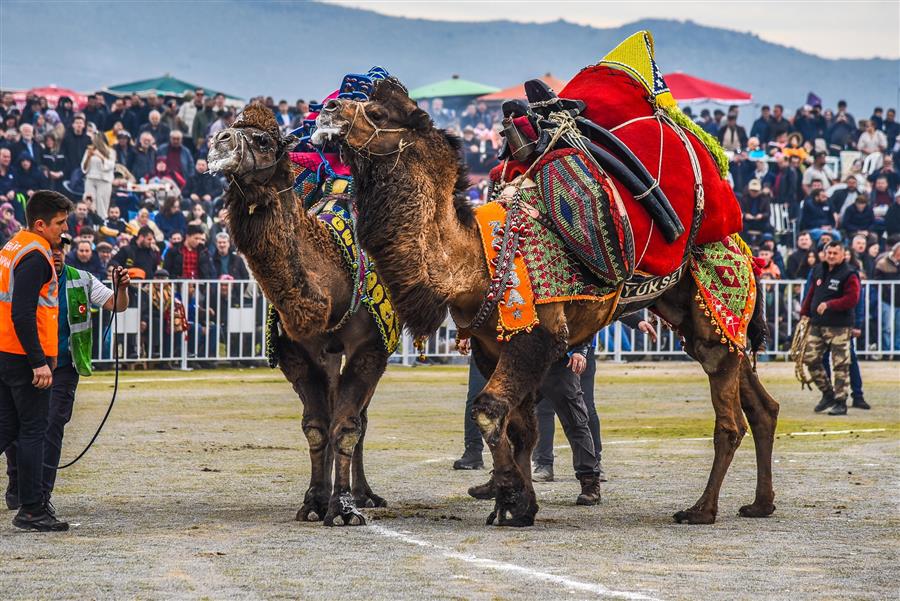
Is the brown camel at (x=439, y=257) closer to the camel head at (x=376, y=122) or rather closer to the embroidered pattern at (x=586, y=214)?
the camel head at (x=376, y=122)

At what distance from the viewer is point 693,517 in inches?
410

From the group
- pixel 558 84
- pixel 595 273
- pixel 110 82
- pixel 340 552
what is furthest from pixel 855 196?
pixel 110 82

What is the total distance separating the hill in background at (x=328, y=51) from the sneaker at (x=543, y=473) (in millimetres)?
43801

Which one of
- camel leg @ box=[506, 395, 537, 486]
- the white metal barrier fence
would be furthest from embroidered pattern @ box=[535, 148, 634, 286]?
the white metal barrier fence

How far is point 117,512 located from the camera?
35.1 ft

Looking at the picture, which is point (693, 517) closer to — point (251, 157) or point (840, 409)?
point (251, 157)

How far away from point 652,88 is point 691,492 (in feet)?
9.99

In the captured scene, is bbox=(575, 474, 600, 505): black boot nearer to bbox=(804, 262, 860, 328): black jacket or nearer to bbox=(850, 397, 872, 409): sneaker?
bbox=(804, 262, 860, 328): black jacket

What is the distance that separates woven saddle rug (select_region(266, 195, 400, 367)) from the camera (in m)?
10.6

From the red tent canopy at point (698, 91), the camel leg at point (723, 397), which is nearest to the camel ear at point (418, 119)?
the camel leg at point (723, 397)

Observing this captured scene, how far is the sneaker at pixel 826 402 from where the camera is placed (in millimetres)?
18875

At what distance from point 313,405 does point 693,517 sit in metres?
2.66

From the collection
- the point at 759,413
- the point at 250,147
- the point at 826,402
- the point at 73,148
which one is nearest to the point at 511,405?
the point at 250,147

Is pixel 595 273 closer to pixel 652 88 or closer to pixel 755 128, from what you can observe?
pixel 652 88
